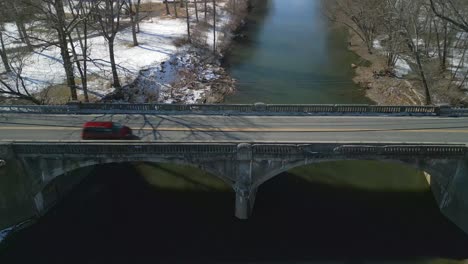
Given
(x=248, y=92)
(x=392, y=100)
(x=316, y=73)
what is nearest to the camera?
(x=392, y=100)

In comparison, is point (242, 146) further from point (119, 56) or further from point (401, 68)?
point (401, 68)

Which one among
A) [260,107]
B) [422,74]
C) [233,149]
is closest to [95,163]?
[233,149]

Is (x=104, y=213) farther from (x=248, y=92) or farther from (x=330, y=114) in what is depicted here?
(x=248, y=92)

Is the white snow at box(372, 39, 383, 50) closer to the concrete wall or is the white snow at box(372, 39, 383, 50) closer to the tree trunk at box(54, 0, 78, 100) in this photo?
the concrete wall

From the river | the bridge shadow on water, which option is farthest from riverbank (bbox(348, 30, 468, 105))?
the bridge shadow on water

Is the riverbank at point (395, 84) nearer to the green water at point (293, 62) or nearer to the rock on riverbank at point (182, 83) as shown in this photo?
the green water at point (293, 62)

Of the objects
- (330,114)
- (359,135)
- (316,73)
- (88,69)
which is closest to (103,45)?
(88,69)
